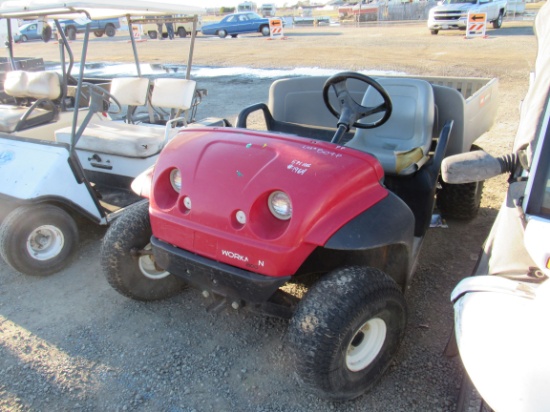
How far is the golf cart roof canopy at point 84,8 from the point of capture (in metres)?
3.16

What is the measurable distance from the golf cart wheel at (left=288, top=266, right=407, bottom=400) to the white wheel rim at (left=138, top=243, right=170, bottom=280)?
3.80 ft

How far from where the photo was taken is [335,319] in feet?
6.21

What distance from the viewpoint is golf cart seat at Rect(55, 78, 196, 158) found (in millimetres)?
3926

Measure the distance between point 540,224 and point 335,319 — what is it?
851 mm

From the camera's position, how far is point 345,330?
1.91 m

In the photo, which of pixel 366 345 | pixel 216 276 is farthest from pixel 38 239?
pixel 366 345

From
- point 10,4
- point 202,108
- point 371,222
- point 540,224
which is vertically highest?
point 10,4

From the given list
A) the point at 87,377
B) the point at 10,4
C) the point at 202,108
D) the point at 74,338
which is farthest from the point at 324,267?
the point at 202,108

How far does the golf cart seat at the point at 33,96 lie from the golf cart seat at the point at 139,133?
0.49m

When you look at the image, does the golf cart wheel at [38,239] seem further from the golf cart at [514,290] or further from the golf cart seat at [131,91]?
the golf cart at [514,290]

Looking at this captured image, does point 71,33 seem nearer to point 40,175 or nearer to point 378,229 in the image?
point 40,175

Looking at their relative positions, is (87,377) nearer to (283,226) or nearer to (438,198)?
(283,226)

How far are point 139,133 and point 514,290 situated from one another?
3548 mm

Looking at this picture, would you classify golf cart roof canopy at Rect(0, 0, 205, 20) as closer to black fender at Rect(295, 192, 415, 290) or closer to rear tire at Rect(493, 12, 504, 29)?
black fender at Rect(295, 192, 415, 290)
